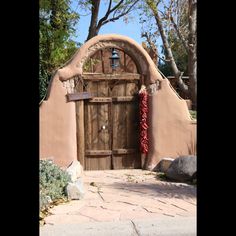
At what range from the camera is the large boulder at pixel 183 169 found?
8.13 meters

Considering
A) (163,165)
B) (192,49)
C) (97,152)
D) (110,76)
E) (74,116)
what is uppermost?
(192,49)

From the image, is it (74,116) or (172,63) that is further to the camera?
(172,63)

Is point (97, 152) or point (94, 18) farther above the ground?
point (94, 18)

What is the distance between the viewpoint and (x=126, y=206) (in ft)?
20.6

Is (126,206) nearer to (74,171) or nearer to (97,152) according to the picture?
(74,171)

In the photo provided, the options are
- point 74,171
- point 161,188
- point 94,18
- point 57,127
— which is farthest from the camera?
point 94,18

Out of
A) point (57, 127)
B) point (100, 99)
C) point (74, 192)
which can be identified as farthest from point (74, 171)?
point (100, 99)

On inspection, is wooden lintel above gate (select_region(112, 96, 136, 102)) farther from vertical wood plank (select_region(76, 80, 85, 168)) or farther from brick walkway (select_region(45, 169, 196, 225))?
brick walkway (select_region(45, 169, 196, 225))

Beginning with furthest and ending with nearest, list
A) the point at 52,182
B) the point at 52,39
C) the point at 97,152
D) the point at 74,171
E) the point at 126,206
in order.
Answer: the point at 52,39 → the point at 97,152 → the point at 74,171 → the point at 52,182 → the point at 126,206

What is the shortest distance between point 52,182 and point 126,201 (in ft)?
4.67

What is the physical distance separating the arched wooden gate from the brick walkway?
0.80 metres
